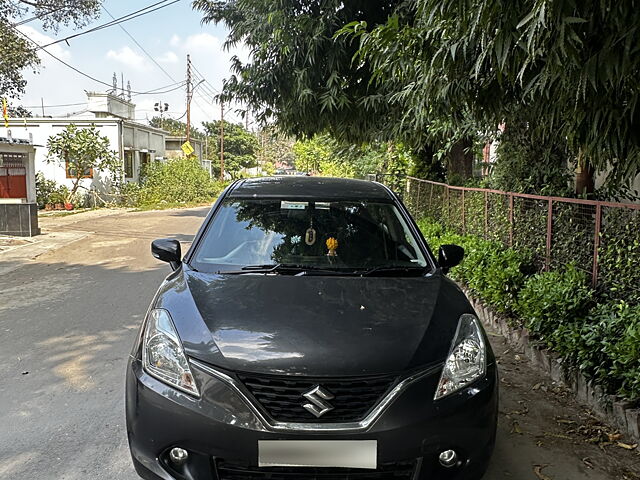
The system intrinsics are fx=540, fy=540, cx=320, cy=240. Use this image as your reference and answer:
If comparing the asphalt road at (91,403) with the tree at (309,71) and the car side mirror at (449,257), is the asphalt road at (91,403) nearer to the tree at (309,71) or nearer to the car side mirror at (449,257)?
the car side mirror at (449,257)

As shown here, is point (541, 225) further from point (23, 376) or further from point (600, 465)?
point (23, 376)

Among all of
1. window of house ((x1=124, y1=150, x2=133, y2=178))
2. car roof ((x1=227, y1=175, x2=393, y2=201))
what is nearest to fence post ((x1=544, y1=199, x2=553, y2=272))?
car roof ((x1=227, y1=175, x2=393, y2=201))

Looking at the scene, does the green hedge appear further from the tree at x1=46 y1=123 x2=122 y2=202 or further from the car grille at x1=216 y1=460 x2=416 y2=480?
the tree at x1=46 y1=123 x2=122 y2=202

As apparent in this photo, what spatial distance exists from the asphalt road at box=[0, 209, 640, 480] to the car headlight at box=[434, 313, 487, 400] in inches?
33.2

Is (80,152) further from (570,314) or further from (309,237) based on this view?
(570,314)

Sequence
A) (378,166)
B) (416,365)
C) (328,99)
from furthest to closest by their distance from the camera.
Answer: (378,166)
(328,99)
(416,365)

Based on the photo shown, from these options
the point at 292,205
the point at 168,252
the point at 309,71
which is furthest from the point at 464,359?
the point at 309,71

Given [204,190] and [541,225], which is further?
[204,190]

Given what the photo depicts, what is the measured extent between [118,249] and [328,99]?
618 cm

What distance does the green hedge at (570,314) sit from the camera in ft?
11.0

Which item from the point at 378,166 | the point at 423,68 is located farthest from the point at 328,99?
the point at 378,166

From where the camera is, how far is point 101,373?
434cm

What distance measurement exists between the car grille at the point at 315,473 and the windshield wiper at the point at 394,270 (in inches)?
45.2

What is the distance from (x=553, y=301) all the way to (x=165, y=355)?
3.13 m
